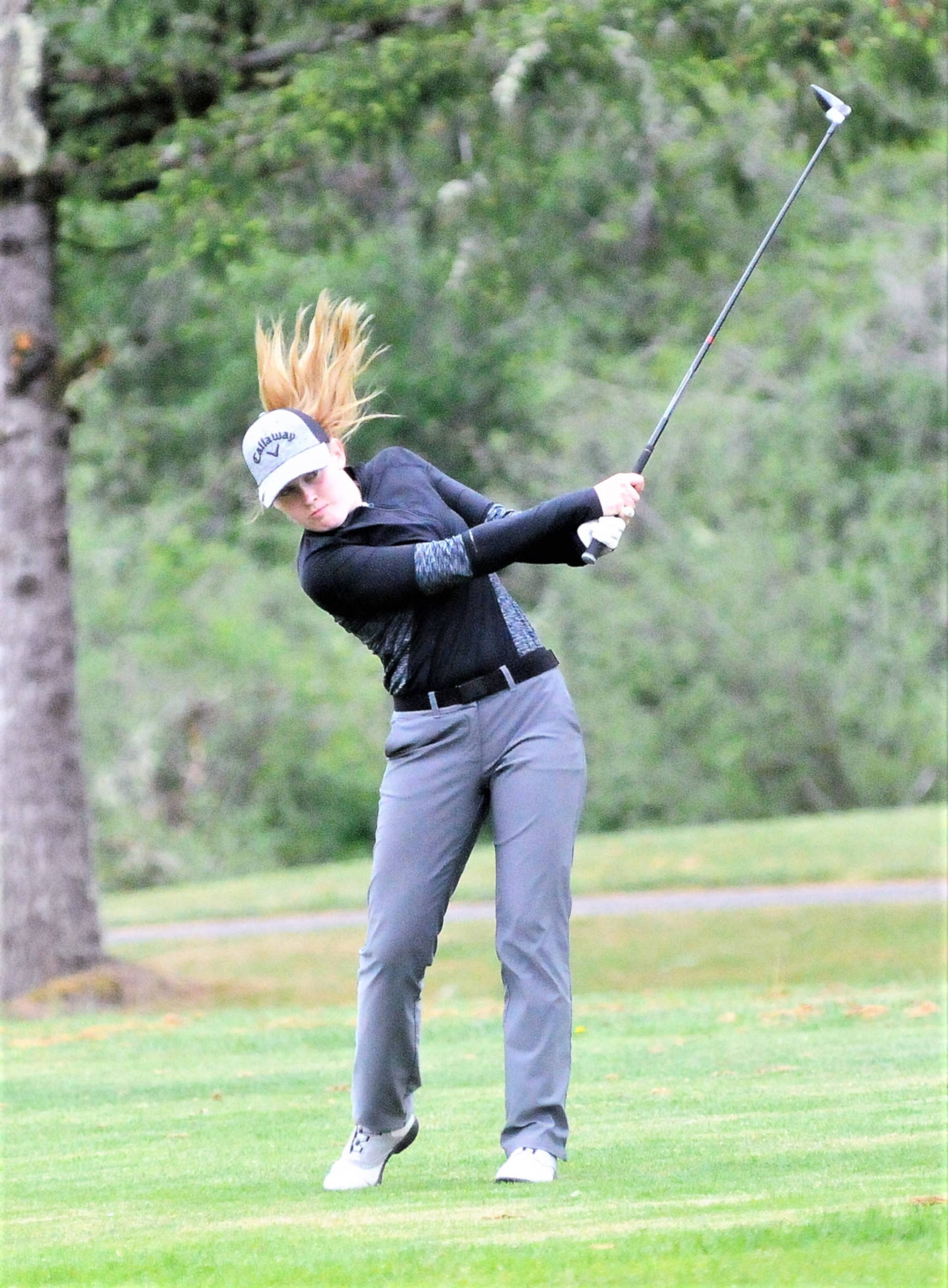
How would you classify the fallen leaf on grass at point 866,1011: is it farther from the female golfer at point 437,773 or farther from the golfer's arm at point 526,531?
the golfer's arm at point 526,531

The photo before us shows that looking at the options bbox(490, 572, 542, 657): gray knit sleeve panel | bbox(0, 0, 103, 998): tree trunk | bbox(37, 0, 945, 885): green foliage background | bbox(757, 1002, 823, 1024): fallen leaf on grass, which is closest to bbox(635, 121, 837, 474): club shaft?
bbox(490, 572, 542, 657): gray knit sleeve panel

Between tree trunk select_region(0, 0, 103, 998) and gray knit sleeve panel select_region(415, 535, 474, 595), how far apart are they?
28.4ft

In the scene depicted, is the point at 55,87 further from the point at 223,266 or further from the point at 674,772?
the point at 674,772

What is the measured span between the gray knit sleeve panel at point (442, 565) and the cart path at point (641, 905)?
41.4 feet

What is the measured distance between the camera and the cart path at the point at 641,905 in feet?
59.1

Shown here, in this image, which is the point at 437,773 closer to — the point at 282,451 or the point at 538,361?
the point at 282,451

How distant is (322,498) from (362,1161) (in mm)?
1674

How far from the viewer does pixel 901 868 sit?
1969cm

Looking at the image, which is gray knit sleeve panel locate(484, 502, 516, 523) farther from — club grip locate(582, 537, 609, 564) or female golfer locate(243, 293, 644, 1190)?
club grip locate(582, 537, 609, 564)

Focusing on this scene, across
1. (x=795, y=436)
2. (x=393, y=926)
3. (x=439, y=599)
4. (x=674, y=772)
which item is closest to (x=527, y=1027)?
(x=393, y=926)

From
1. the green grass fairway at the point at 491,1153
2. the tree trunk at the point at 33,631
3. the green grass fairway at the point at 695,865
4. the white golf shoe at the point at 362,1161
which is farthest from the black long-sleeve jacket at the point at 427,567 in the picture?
the green grass fairway at the point at 695,865

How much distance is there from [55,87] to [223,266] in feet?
5.38

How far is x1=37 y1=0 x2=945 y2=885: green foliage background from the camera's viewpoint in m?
13.1

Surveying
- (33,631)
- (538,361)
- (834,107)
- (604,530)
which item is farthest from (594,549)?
(538,361)
